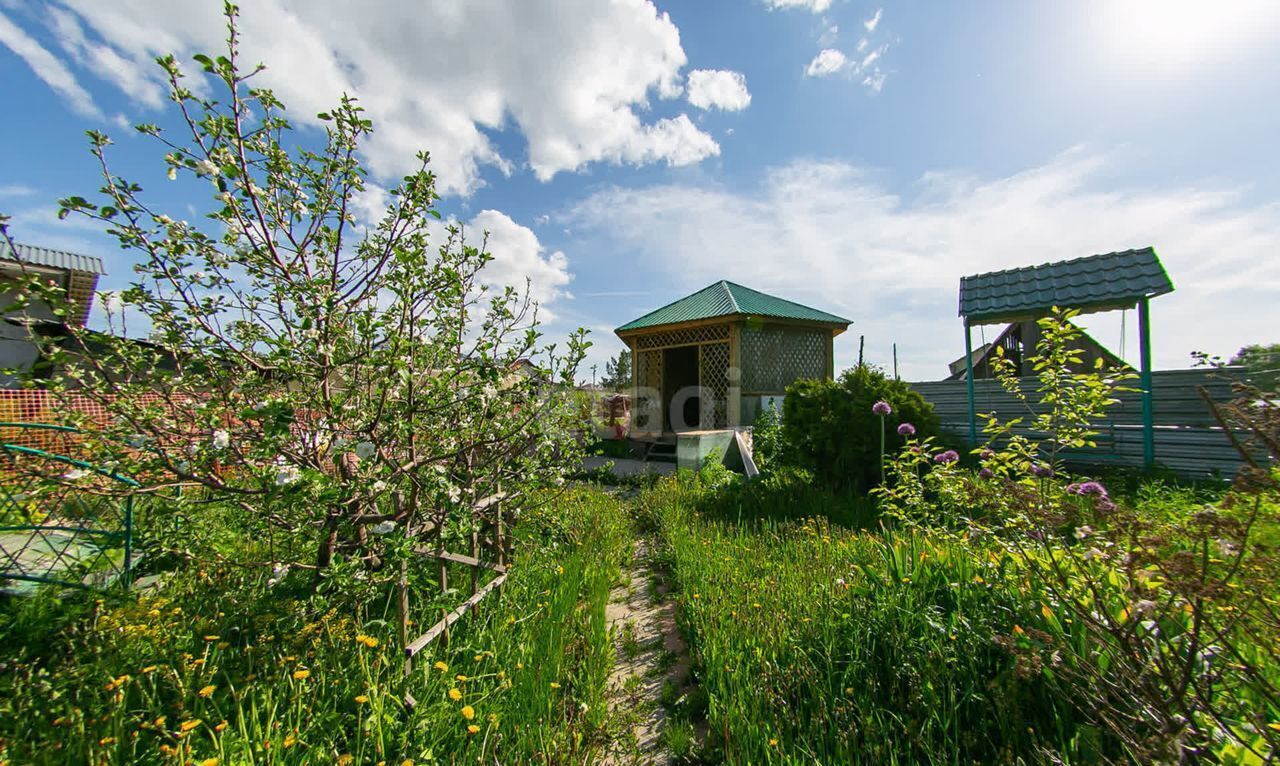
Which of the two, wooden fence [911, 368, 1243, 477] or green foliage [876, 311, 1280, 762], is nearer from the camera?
green foliage [876, 311, 1280, 762]

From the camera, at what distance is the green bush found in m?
5.18

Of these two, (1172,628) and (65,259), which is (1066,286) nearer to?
(1172,628)

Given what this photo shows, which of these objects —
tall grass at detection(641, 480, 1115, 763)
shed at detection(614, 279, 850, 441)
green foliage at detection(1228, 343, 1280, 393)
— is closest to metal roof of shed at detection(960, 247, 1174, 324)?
shed at detection(614, 279, 850, 441)

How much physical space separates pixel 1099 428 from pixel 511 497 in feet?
24.8

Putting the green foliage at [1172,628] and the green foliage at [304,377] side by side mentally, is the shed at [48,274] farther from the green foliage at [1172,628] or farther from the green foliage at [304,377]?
the green foliage at [1172,628]

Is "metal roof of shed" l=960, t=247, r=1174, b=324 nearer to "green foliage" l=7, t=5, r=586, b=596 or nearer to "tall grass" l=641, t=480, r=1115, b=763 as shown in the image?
"tall grass" l=641, t=480, r=1115, b=763

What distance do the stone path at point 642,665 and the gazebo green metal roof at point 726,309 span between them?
22.4ft

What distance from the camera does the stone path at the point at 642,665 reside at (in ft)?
6.35

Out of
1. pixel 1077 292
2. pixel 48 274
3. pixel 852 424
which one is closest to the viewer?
pixel 48 274

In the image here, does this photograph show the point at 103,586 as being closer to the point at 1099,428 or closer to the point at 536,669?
the point at 536,669

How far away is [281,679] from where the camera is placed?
1.80m

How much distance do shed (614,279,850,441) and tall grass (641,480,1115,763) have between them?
22.6ft

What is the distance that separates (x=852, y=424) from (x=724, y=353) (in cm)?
491

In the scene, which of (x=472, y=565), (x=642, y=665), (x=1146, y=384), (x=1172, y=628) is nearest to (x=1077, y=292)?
(x=1146, y=384)
